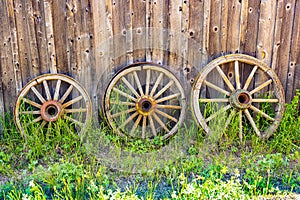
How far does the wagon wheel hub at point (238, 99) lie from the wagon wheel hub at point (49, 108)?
2.12 meters

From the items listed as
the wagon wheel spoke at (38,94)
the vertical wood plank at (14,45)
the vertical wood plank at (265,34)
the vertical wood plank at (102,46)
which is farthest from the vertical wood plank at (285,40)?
the vertical wood plank at (14,45)

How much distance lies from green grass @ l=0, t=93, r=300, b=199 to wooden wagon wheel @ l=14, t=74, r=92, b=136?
12 cm

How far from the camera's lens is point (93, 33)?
13.0ft

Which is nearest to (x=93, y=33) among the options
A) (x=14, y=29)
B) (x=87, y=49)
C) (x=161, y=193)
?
(x=87, y=49)

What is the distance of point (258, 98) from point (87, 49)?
7.46ft

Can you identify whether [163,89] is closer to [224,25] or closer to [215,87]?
[215,87]

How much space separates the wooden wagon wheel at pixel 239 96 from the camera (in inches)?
158

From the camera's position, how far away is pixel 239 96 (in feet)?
13.4

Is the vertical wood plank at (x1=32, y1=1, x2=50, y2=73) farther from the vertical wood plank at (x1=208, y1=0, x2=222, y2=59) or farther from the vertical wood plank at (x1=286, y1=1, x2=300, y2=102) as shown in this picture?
the vertical wood plank at (x1=286, y1=1, x2=300, y2=102)

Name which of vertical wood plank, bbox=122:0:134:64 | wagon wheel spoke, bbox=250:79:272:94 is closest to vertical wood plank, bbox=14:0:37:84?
vertical wood plank, bbox=122:0:134:64

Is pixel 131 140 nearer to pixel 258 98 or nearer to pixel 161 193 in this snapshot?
pixel 161 193

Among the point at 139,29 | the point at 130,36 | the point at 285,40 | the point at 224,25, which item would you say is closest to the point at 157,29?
the point at 139,29

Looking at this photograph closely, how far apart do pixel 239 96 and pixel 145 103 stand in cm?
119

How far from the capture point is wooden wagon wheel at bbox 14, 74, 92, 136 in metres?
3.96
